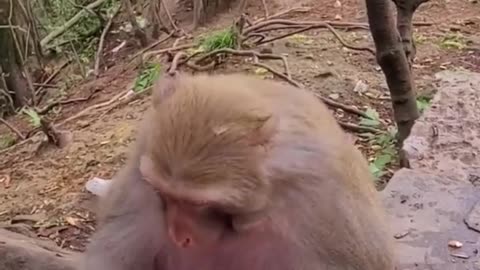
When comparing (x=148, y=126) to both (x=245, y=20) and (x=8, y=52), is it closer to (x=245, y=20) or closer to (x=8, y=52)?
(x=245, y=20)

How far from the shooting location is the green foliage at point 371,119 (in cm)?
422

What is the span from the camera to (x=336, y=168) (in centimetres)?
217

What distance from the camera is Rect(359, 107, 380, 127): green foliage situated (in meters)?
4.22

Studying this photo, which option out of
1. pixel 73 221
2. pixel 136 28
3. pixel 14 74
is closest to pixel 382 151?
pixel 73 221

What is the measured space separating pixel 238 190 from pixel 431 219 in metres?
1.35

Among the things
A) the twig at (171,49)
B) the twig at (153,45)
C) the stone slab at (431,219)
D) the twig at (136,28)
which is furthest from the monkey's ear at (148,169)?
the twig at (136,28)

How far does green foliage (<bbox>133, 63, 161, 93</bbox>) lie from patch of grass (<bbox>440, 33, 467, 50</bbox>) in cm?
150

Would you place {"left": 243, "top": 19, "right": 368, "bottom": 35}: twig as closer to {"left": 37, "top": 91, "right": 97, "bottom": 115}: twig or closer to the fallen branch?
the fallen branch

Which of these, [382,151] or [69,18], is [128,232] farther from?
[69,18]

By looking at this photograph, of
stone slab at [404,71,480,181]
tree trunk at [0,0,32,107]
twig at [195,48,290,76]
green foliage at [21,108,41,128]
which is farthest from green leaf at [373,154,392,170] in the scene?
tree trunk at [0,0,32,107]

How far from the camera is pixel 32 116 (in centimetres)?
573

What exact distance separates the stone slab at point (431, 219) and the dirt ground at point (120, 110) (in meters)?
0.78

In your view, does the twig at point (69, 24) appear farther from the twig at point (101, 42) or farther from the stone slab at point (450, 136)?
the stone slab at point (450, 136)

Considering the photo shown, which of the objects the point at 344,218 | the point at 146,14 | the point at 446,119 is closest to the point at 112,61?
the point at 146,14
